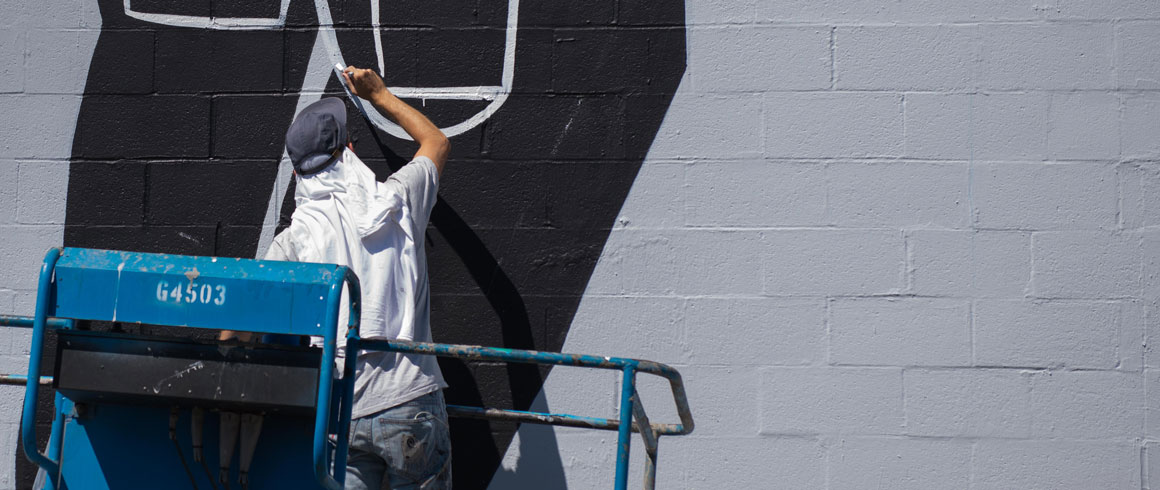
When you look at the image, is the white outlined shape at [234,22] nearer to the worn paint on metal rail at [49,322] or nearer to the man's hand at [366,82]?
the man's hand at [366,82]

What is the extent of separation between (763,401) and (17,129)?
3264 millimetres

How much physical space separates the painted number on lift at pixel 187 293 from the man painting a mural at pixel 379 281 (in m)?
0.57

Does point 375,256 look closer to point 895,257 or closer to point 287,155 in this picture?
point 287,155

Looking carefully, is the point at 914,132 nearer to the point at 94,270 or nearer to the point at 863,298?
the point at 863,298

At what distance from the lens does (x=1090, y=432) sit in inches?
160

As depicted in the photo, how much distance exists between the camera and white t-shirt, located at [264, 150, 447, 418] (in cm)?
333

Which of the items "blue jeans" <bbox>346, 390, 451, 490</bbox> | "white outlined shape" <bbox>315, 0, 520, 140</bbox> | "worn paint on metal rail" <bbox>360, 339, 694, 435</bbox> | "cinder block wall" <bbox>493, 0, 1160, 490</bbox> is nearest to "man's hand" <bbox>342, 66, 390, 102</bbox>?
"white outlined shape" <bbox>315, 0, 520, 140</bbox>

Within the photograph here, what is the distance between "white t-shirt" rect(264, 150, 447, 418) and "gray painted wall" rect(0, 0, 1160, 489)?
936mm

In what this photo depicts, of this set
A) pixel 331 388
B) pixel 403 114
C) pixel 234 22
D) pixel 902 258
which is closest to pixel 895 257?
pixel 902 258

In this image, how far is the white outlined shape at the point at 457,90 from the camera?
14.0 feet

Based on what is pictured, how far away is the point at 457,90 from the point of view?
4270 mm

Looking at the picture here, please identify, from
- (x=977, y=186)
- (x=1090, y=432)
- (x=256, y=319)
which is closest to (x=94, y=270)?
(x=256, y=319)

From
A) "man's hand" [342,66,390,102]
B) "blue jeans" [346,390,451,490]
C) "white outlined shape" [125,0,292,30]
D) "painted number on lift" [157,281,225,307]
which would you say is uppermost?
"white outlined shape" [125,0,292,30]

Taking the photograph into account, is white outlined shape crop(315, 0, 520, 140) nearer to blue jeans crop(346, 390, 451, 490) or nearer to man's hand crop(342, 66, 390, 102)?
man's hand crop(342, 66, 390, 102)
